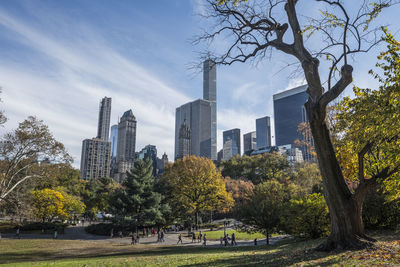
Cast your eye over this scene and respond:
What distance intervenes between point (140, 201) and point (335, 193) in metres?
31.5

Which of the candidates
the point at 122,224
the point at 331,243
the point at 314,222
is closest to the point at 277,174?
the point at 122,224

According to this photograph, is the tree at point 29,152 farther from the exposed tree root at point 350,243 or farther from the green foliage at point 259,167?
the green foliage at point 259,167

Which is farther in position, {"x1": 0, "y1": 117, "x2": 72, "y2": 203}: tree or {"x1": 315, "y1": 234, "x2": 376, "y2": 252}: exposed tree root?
{"x1": 0, "y1": 117, "x2": 72, "y2": 203}: tree

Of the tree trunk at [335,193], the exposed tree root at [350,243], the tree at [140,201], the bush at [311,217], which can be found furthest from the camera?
the tree at [140,201]

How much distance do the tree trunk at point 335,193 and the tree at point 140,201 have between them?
29582mm

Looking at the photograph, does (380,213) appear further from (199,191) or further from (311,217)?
(199,191)

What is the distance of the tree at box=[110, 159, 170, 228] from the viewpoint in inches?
1423

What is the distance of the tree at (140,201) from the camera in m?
36.2

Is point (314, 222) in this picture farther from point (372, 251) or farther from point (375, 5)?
point (375, 5)

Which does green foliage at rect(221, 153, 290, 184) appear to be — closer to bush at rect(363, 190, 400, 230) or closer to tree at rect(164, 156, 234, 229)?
tree at rect(164, 156, 234, 229)

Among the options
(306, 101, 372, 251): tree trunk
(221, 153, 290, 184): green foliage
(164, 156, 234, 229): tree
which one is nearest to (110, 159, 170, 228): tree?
(164, 156, 234, 229): tree

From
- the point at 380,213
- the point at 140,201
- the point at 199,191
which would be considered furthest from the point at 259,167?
the point at 380,213

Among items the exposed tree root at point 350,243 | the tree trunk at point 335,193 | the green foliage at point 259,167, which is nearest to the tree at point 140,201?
the green foliage at point 259,167

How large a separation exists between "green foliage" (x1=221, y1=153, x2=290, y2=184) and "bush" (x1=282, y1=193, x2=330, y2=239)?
39602mm
